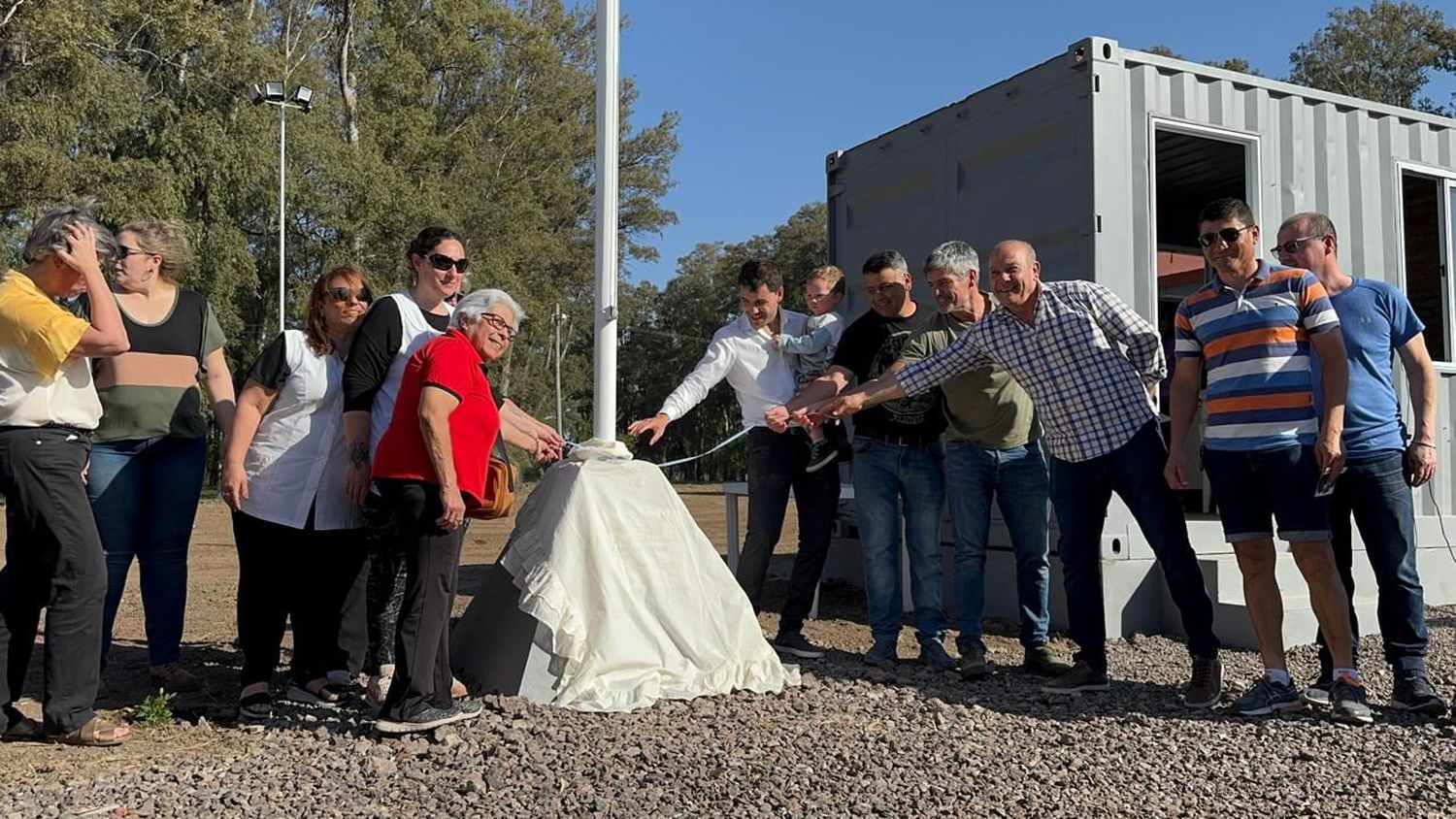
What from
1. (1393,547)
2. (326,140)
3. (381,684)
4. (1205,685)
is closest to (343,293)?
(381,684)

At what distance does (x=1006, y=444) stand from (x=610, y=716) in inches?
80.1

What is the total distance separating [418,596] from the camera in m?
3.57

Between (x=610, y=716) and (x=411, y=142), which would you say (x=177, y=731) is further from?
(x=411, y=142)

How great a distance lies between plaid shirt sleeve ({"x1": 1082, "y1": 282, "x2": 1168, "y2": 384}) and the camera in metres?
4.25

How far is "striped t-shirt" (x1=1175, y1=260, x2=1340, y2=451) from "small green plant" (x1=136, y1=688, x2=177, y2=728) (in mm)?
3765

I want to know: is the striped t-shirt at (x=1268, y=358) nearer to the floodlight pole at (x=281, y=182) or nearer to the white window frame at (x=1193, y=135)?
the white window frame at (x=1193, y=135)

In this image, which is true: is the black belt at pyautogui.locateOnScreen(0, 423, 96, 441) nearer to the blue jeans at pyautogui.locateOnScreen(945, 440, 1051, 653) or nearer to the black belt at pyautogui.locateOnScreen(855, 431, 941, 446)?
the black belt at pyautogui.locateOnScreen(855, 431, 941, 446)

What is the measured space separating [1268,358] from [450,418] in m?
2.73

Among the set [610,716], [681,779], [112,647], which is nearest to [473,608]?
[610,716]

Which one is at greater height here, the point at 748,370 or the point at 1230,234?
the point at 1230,234

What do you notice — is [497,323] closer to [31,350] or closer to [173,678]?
[31,350]

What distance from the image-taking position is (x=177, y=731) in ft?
12.7

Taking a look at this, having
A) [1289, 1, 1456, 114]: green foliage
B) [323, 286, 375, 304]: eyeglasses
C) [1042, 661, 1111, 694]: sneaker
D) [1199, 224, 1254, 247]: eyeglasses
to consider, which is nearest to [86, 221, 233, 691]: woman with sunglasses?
[323, 286, 375, 304]: eyeglasses

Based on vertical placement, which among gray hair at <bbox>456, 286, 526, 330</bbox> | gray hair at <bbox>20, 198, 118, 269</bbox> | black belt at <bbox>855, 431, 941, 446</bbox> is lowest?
black belt at <bbox>855, 431, 941, 446</bbox>
